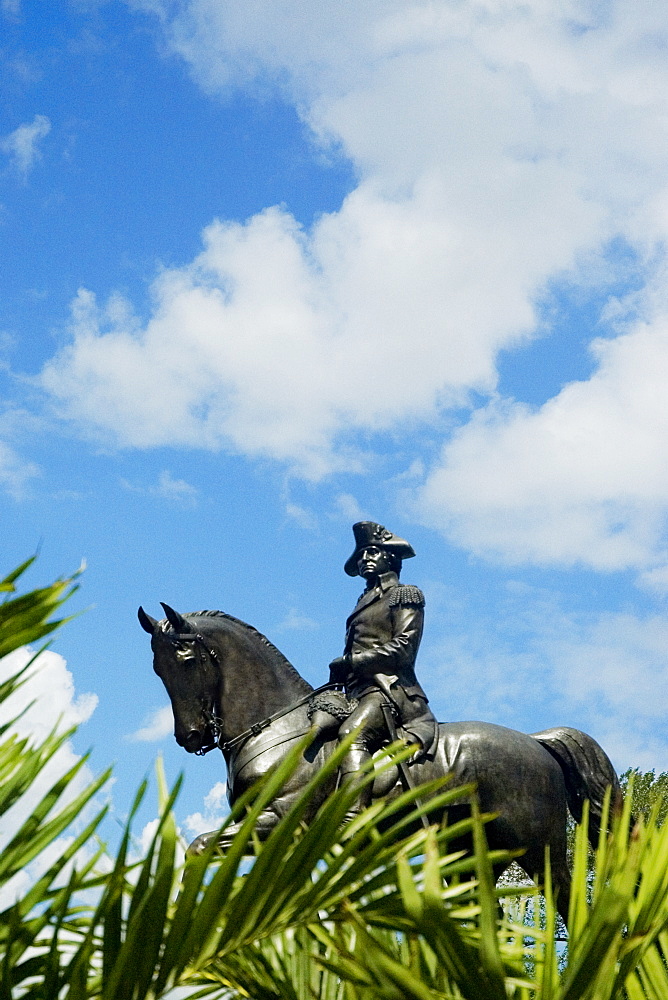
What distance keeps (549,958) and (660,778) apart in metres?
24.7

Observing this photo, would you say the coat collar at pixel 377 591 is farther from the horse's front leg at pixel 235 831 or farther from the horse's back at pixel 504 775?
the horse's front leg at pixel 235 831

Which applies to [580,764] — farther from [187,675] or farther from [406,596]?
[187,675]

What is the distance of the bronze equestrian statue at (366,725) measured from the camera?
805 centimetres

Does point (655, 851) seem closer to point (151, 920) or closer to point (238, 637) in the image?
point (151, 920)

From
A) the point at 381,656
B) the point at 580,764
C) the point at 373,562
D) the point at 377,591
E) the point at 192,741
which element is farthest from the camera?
the point at 373,562

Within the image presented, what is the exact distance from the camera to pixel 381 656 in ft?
27.8

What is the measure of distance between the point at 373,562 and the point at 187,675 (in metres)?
1.94

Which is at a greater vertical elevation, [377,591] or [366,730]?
[377,591]

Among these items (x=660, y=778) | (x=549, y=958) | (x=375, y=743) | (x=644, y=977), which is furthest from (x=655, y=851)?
(x=660, y=778)

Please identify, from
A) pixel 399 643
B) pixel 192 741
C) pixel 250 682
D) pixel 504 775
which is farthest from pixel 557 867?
pixel 192 741

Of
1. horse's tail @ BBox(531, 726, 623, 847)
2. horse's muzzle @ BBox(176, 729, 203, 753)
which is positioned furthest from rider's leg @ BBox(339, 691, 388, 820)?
horse's tail @ BBox(531, 726, 623, 847)

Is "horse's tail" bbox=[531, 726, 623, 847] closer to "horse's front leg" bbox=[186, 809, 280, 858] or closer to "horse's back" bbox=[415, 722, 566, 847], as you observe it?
"horse's back" bbox=[415, 722, 566, 847]

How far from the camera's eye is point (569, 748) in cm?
884

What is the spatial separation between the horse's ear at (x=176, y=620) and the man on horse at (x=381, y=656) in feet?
4.12
